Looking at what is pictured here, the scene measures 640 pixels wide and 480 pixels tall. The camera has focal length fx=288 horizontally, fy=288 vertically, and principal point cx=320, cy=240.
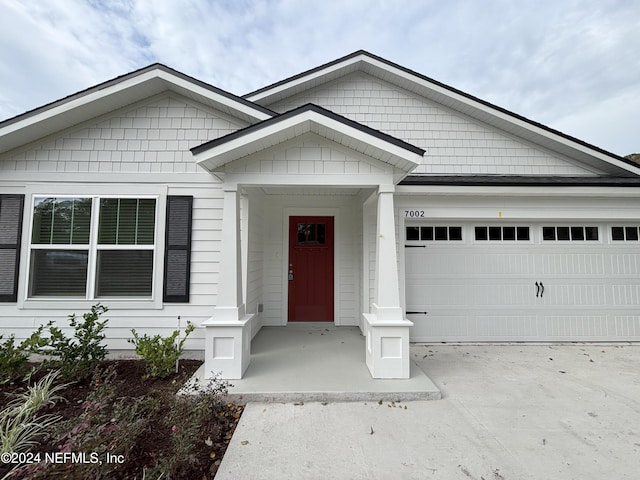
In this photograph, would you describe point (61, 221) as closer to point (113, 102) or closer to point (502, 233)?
point (113, 102)

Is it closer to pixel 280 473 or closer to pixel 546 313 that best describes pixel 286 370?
pixel 280 473

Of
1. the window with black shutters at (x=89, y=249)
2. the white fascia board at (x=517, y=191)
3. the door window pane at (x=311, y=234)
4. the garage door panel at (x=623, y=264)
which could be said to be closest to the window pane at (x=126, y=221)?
the window with black shutters at (x=89, y=249)

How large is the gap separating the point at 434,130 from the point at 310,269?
3.92 metres

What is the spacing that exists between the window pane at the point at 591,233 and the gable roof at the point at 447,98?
4.71ft

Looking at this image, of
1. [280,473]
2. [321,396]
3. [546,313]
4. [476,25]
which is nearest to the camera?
[280,473]

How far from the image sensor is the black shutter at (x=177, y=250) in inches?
171

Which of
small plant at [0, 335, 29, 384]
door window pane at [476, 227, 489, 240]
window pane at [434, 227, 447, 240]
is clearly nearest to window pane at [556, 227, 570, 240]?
door window pane at [476, 227, 489, 240]

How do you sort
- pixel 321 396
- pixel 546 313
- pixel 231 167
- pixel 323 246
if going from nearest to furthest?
pixel 321 396 → pixel 231 167 → pixel 546 313 → pixel 323 246

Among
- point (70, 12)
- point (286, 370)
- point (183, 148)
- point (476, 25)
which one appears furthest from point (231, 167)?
point (476, 25)

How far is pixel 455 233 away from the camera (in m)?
5.28

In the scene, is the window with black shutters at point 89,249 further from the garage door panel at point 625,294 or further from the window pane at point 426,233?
the garage door panel at point 625,294

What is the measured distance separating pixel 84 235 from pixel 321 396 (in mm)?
4161

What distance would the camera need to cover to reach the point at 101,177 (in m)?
4.41

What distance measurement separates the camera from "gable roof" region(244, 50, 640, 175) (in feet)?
18.3
